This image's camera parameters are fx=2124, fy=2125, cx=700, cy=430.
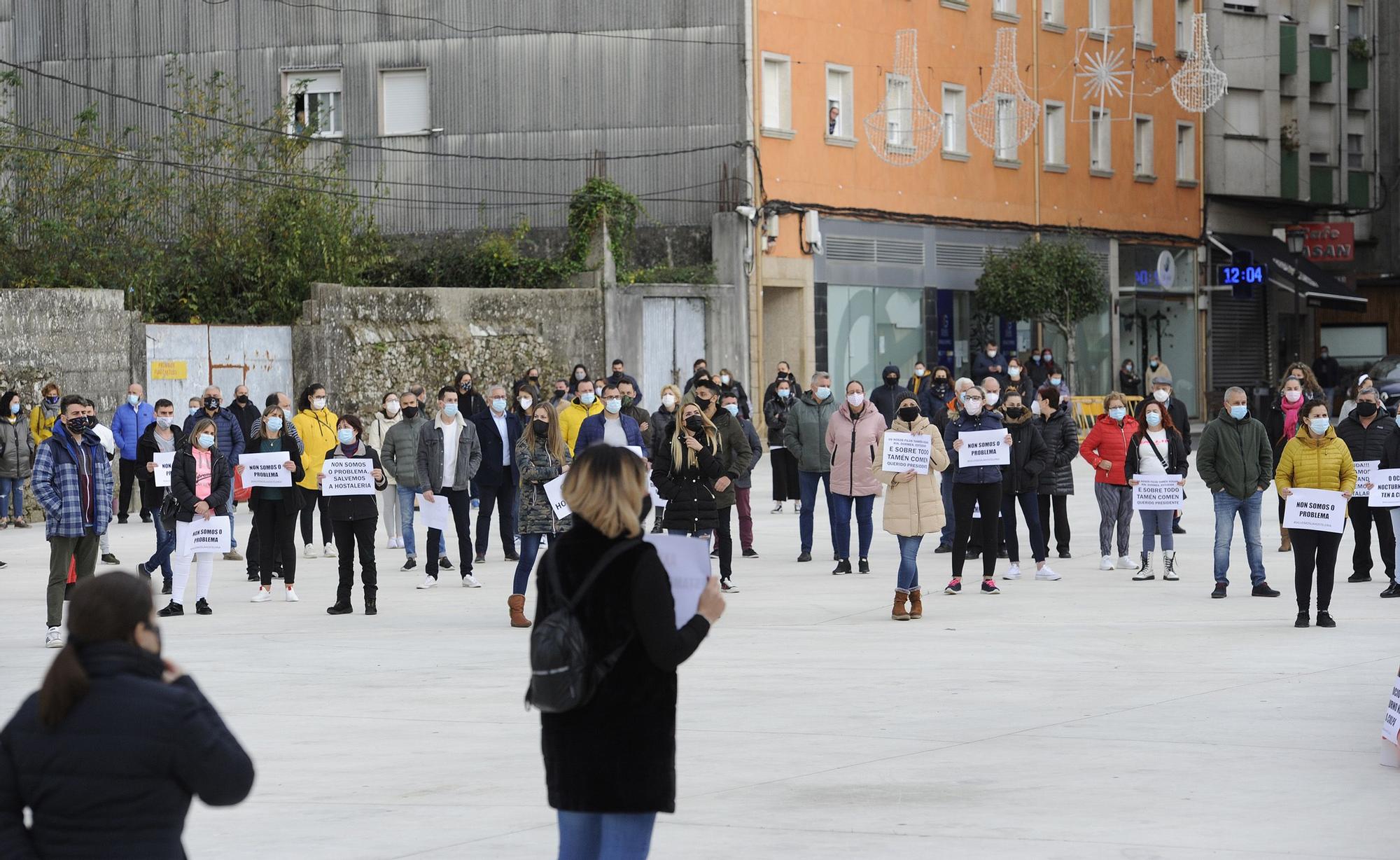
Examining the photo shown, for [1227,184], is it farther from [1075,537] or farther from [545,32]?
[1075,537]

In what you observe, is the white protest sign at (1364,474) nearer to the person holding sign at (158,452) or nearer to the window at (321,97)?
the person holding sign at (158,452)

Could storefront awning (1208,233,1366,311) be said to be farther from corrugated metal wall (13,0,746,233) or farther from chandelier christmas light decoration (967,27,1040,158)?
corrugated metal wall (13,0,746,233)

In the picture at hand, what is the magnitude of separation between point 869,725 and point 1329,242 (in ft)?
162

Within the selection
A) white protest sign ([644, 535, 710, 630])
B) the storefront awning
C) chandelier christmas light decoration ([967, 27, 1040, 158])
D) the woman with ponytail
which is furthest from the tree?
the woman with ponytail

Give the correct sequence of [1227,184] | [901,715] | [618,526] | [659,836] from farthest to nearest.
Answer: [1227,184]
[901,715]
[659,836]
[618,526]

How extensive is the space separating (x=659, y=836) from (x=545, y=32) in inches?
1309

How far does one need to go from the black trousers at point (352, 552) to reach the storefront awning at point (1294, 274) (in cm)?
4046

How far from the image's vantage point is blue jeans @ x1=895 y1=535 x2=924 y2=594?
50.8 ft

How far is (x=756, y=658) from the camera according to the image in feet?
43.9

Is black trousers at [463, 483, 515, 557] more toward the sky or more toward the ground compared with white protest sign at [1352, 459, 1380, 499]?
more toward the ground

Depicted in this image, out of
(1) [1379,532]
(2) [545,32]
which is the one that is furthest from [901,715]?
(2) [545,32]

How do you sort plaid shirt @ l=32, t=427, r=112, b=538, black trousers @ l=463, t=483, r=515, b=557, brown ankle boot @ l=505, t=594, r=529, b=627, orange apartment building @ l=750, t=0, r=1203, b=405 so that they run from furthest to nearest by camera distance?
1. orange apartment building @ l=750, t=0, r=1203, b=405
2. black trousers @ l=463, t=483, r=515, b=557
3. brown ankle boot @ l=505, t=594, r=529, b=627
4. plaid shirt @ l=32, t=427, r=112, b=538

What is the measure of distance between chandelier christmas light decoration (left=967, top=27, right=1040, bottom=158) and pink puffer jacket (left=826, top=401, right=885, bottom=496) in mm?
24535

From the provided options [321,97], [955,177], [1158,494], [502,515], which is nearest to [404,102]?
[321,97]
